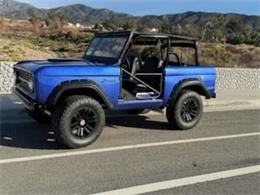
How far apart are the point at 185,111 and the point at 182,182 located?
337 cm

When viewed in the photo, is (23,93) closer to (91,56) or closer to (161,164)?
(91,56)

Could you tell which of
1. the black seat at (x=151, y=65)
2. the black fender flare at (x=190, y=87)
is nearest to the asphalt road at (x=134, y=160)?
the black fender flare at (x=190, y=87)

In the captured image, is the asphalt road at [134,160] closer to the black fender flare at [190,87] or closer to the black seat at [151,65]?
the black fender flare at [190,87]

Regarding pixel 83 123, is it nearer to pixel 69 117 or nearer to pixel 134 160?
pixel 69 117

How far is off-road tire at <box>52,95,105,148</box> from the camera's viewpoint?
733 cm

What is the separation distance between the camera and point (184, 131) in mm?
9180

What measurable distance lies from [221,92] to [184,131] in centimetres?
701

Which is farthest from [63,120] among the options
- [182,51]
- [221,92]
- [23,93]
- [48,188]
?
[221,92]

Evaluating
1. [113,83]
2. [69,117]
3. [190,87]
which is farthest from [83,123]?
[190,87]

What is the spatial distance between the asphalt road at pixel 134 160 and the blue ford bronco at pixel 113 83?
1.13 ft

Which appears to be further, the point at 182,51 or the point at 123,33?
the point at 182,51

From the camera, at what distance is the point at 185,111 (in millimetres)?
9320

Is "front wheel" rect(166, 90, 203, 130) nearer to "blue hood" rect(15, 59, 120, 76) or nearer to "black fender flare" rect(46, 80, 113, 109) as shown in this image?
"blue hood" rect(15, 59, 120, 76)

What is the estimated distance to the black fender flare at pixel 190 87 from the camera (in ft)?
29.7
